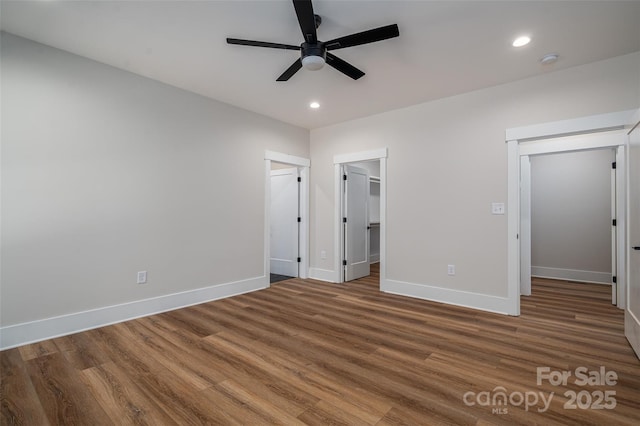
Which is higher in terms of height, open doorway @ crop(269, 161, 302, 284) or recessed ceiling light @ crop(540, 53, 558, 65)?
recessed ceiling light @ crop(540, 53, 558, 65)

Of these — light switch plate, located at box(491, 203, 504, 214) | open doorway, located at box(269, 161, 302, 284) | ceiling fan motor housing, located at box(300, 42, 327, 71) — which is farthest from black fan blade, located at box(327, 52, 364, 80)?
open doorway, located at box(269, 161, 302, 284)

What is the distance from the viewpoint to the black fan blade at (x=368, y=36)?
2102mm

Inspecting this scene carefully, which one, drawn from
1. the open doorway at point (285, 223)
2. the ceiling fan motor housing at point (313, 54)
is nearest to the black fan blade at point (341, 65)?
the ceiling fan motor housing at point (313, 54)

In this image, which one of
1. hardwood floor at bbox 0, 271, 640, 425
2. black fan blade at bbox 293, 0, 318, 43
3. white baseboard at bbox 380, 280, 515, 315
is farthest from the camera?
white baseboard at bbox 380, 280, 515, 315

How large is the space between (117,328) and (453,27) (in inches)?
168

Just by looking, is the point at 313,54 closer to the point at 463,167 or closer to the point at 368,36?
the point at 368,36

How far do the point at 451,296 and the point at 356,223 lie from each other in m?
2.07

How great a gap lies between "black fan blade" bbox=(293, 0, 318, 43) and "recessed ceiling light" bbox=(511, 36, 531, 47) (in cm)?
187

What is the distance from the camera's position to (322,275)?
522cm

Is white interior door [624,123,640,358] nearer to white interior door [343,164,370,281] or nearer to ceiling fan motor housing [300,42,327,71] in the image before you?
ceiling fan motor housing [300,42,327,71]

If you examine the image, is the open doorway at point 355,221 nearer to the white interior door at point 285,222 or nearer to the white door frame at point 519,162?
the white interior door at point 285,222

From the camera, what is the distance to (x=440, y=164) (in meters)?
4.01

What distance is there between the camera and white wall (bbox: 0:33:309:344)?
2.63 meters

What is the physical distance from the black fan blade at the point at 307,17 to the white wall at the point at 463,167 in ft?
8.02
